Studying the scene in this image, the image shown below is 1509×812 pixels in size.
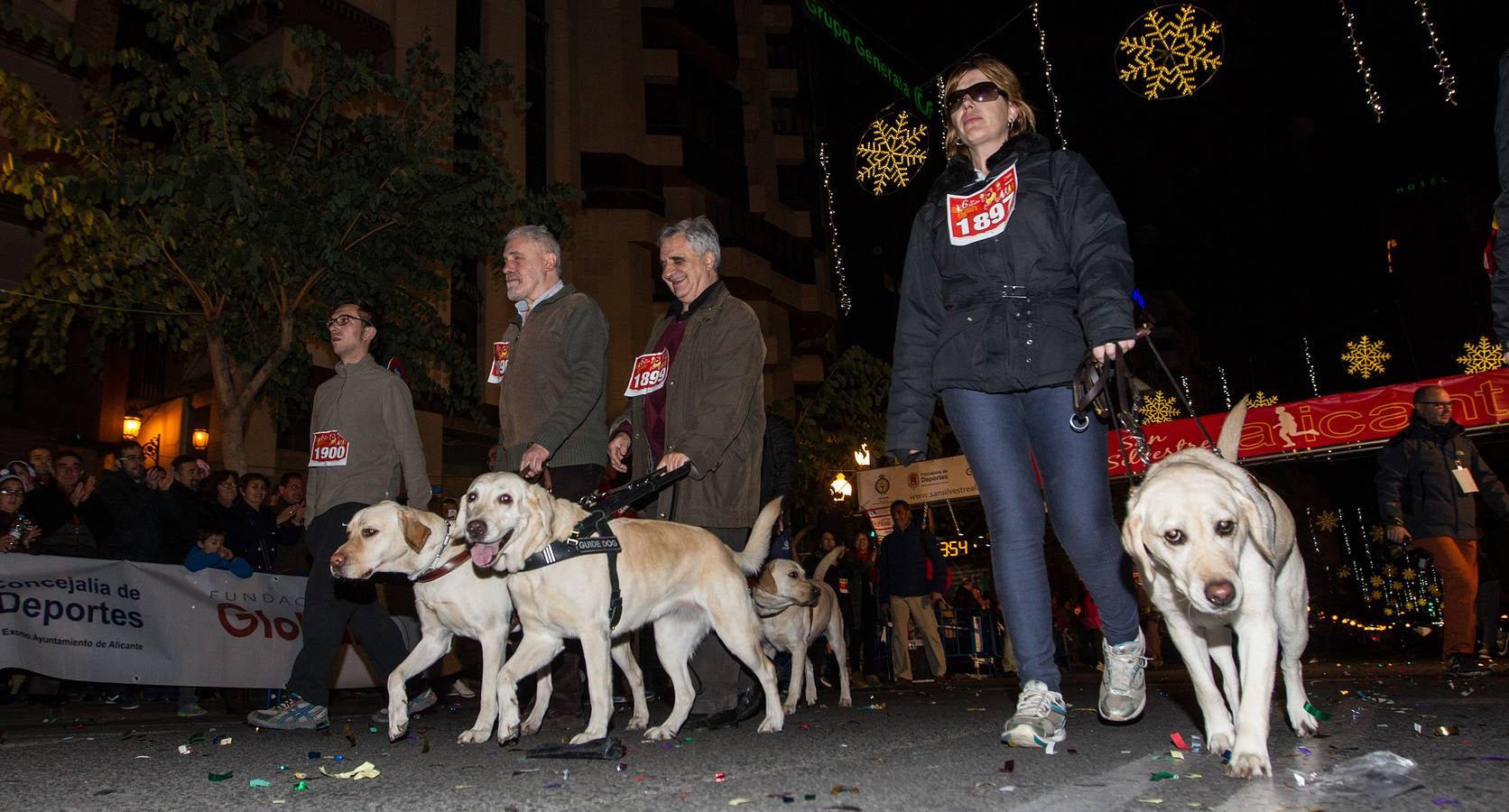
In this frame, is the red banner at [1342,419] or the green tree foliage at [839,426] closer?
the red banner at [1342,419]

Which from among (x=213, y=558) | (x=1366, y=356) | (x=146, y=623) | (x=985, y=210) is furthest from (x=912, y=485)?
(x=1366, y=356)

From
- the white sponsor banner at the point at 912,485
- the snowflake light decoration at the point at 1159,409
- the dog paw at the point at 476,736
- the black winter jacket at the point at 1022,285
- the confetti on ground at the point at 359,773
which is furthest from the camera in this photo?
the snowflake light decoration at the point at 1159,409

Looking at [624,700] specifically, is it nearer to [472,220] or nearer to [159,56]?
[472,220]

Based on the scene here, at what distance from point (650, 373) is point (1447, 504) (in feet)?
23.0

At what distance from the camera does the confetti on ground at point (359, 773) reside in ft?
10.5

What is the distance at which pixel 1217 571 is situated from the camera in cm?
265

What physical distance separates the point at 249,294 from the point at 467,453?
40.6 feet

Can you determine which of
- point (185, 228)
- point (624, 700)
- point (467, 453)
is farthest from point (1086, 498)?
point (467, 453)

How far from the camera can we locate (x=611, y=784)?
9.41 ft

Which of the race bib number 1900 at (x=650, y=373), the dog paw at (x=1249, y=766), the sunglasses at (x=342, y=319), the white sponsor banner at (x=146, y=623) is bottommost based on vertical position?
the dog paw at (x=1249, y=766)

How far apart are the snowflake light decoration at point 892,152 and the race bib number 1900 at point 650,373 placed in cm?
540

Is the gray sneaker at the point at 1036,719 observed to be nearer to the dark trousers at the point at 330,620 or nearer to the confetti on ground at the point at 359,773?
the confetti on ground at the point at 359,773

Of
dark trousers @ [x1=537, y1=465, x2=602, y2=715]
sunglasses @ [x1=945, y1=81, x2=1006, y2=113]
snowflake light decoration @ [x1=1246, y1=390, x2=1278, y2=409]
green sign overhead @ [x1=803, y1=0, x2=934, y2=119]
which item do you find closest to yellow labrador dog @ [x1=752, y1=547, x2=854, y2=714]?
dark trousers @ [x1=537, y1=465, x2=602, y2=715]

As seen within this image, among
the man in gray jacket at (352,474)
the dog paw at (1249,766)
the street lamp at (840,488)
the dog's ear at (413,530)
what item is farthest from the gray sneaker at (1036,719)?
the street lamp at (840,488)
